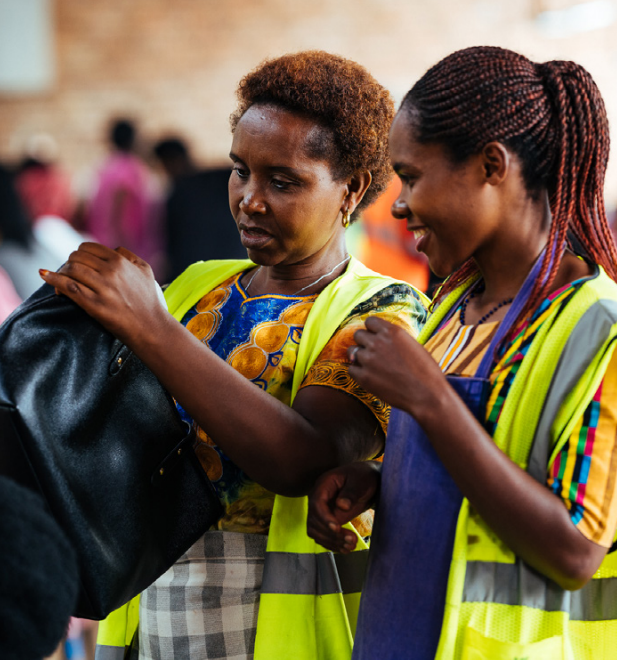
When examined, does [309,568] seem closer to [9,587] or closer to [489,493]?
[489,493]

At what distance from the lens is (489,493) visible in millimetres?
1074

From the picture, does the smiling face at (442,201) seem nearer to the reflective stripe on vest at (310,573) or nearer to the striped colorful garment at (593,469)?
the striped colorful garment at (593,469)

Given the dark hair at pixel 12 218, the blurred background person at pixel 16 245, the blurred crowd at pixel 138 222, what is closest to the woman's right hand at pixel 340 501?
the blurred crowd at pixel 138 222

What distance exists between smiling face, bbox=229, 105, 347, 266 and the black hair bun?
846 mm

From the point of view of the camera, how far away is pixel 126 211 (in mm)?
6613

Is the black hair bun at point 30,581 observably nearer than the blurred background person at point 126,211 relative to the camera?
Yes

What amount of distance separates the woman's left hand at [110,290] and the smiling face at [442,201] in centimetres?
42

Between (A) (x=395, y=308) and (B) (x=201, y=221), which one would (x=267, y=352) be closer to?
(A) (x=395, y=308)

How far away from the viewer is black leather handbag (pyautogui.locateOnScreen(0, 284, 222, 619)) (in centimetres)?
121

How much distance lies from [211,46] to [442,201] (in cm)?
834

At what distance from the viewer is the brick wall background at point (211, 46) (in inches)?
348

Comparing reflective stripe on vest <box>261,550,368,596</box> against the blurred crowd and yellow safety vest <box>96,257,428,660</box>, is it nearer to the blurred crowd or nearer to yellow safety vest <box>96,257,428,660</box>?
yellow safety vest <box>96,257,428,660</box>

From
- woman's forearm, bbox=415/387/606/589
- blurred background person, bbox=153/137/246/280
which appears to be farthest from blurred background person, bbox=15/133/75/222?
woman's forearm, bbox=415/387/606/589

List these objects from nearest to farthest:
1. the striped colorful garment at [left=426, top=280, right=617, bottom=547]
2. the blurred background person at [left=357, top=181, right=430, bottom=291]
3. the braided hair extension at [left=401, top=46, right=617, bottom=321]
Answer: the striped colorful garment at [left=426, top=280, right=617, bottom=547] < the braided hair extension at [left=401, top=46, right=617, bottom=321] < the blurred background person at [left=357, top=181, right=430, bottom=291]
